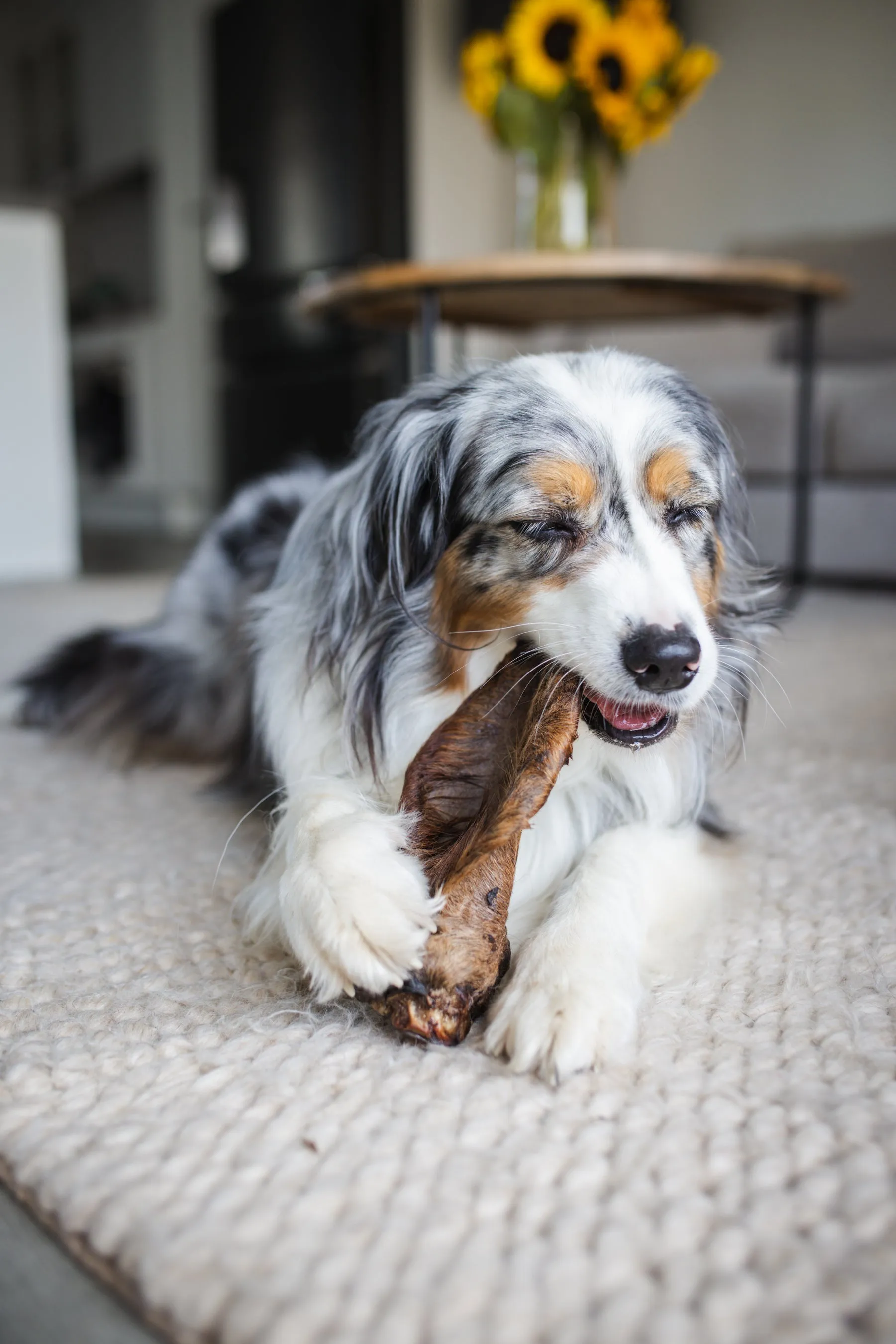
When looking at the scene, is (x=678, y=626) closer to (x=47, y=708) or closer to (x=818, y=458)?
(x=47, y=708)

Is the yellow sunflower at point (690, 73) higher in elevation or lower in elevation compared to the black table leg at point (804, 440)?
higher

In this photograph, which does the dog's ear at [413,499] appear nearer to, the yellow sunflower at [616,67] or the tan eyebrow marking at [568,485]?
the tan eyebrow marking at [568,485]

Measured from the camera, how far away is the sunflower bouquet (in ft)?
10.2

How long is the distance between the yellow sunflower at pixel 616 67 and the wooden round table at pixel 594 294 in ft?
1.25

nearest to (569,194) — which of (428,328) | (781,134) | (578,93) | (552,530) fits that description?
(578,93)

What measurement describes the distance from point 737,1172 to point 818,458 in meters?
3.60

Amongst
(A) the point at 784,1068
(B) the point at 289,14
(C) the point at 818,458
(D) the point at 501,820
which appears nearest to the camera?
(A) the point at 784,1068

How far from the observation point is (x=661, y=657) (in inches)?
44.2

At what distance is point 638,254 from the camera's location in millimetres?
2863

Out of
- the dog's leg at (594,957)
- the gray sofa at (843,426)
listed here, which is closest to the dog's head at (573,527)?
the dog's leg at (594,957)

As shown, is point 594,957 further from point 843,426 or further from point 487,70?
point 843,426

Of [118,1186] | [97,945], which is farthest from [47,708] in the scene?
[118,1186]

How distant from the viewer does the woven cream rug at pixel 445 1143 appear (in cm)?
68

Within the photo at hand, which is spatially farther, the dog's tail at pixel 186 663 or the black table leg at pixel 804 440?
the black table leg at pixel 804 440
